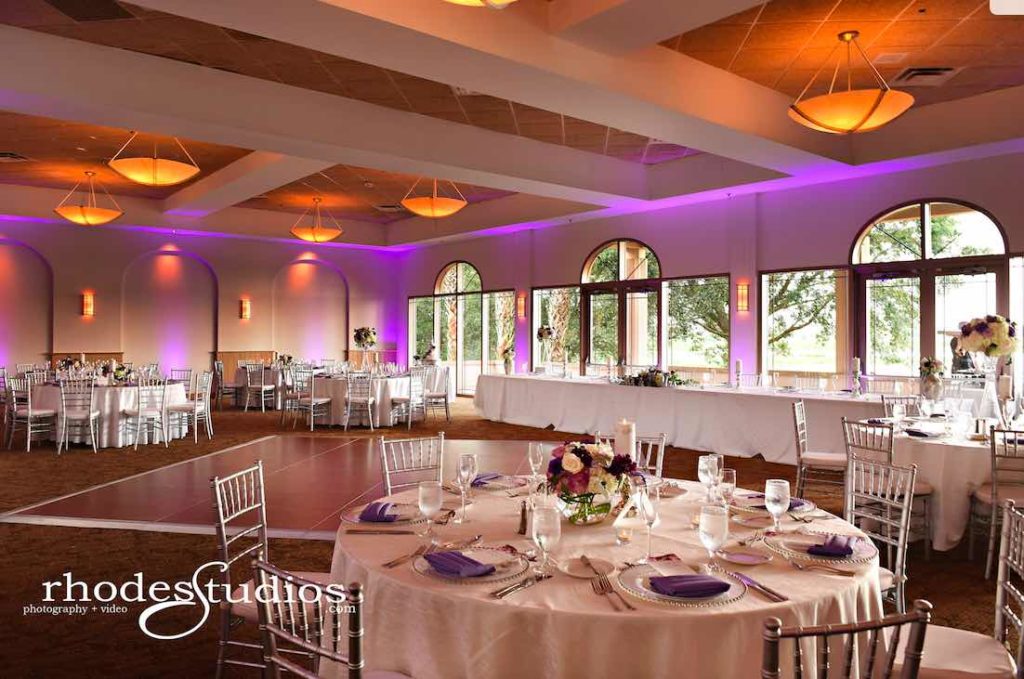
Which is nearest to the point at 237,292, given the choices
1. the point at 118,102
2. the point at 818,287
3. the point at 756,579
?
the point at 118,102

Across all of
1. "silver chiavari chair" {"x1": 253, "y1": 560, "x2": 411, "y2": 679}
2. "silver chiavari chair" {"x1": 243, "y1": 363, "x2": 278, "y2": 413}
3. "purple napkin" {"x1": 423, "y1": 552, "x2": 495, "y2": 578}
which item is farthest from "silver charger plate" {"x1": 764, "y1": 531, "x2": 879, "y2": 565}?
"silver chiavari chair" {"x1": 243, "y1": 363, "x2": 278, "y2": 413}

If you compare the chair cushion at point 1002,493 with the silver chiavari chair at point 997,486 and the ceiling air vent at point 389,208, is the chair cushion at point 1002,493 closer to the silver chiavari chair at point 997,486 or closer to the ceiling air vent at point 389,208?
the silver chiavari chair at point 997,486

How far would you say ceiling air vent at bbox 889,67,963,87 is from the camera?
22.8 ft

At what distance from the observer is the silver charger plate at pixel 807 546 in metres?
2.26

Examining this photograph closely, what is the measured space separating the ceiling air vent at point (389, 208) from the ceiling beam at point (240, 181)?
321 centimetres

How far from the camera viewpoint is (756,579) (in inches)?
82.6

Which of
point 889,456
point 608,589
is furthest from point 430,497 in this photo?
point 889,456

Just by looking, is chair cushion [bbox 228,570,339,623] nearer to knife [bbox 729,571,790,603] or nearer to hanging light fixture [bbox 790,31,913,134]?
knife [bbox 729,571,790,603]

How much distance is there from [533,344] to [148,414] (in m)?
7.31

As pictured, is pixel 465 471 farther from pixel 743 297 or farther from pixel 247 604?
pixel 743 297

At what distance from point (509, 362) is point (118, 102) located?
716cm

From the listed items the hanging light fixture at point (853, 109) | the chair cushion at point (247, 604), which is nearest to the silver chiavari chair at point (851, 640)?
the chair cushion at point (247, 604)

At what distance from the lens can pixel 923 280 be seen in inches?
361

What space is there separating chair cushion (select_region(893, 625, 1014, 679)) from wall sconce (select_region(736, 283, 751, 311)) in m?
8.67
